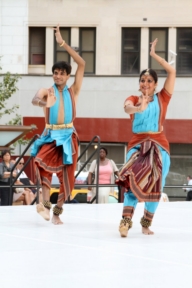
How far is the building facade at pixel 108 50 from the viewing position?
31.1m

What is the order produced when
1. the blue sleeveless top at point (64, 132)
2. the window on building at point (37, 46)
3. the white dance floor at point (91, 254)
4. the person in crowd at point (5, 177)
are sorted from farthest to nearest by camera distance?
the window on building at point (37, 46), the person in crowd at point (5, 177), the blue sleeveless top at point (64, 132), the white dance floor at point (91, 254)

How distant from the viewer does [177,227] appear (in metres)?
9.67

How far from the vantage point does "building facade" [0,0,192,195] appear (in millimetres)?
31141

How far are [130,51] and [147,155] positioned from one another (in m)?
23.2

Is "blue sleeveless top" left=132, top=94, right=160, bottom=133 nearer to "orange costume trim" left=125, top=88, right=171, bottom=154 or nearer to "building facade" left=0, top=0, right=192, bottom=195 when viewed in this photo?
"orange costume trim" left=125, top=88, right=171, bottom=154

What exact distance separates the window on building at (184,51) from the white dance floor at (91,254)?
2108 cm

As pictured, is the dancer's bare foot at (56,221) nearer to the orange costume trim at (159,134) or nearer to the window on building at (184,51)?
the orange costume trim at (159,134)

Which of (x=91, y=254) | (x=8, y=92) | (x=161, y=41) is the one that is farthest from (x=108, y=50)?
(x=91, y=254)

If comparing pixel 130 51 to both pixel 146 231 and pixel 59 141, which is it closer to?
pixel 59 141

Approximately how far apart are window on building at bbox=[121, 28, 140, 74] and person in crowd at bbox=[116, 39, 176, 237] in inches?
900

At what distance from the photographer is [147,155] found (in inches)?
338

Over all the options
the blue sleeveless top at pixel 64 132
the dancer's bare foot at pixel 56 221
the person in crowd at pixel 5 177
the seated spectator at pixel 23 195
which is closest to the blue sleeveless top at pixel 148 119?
the blue sleeveless top at pixel 64 132

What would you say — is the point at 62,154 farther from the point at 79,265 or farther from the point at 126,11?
the point at 126,11

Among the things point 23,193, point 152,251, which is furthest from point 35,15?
point 152,251
